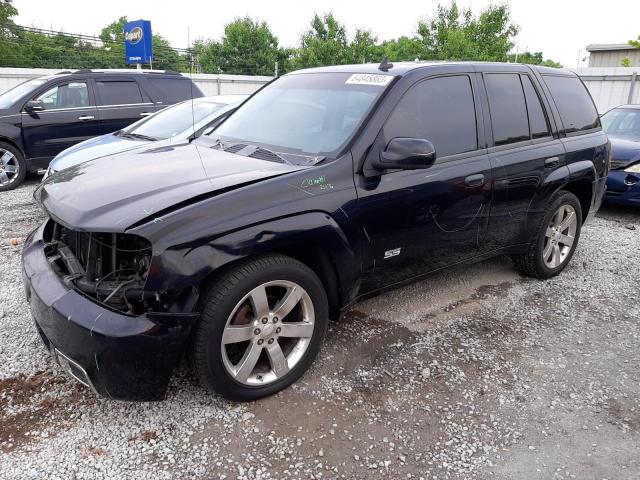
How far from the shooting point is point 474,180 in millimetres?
3564

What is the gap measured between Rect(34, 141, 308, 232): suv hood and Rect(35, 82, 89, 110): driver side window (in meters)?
5.92

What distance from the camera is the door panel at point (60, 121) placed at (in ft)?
26.4

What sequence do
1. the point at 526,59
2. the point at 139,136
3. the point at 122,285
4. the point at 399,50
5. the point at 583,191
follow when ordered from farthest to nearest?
the point at 399,50
the point at 526,59
the point at 139,136
the point at 583,191
the point at 122,285

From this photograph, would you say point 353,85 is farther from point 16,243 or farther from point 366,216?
point 16,243

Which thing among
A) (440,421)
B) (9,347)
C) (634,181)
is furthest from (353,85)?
(634,181)

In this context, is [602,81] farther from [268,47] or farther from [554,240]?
[268,47]

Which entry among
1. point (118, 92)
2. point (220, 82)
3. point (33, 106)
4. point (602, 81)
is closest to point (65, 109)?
point (33, 106)

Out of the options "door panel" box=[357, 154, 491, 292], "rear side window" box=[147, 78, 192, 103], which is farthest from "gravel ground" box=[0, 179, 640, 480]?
"rear side window" box=[147, 78, 192, 103]

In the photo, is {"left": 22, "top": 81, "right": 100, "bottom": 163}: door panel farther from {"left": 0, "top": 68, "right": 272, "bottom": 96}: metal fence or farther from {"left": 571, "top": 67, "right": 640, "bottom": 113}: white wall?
{"left": 571, "top": 67, "right": 640, "bottom": 113}: white wall

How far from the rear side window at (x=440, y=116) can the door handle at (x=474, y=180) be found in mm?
194

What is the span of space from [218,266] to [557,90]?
11.5ft

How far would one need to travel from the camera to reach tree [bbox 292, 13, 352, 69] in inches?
1294

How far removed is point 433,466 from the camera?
2439 mm

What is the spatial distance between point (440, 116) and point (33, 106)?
705 centimetres
